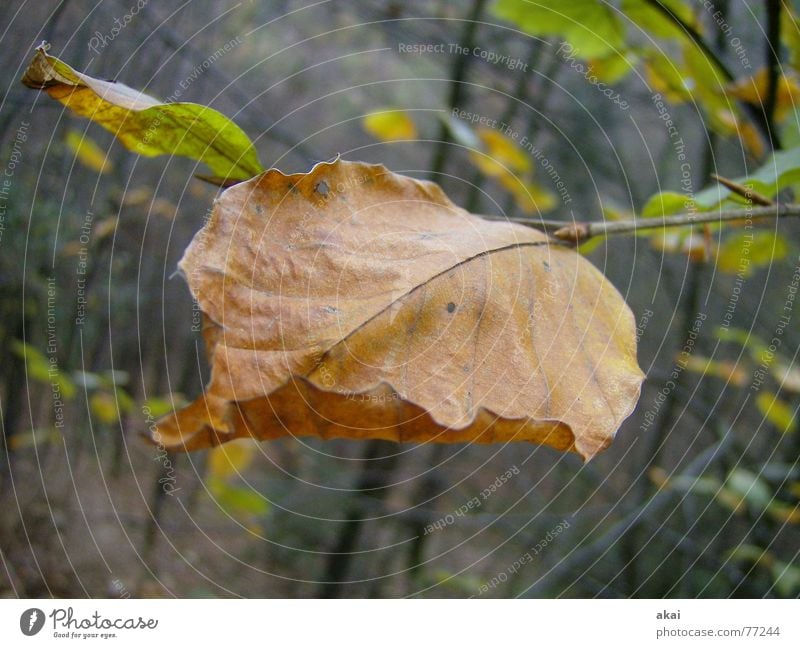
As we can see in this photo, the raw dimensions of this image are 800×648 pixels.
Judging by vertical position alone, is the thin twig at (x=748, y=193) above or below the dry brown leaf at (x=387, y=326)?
above

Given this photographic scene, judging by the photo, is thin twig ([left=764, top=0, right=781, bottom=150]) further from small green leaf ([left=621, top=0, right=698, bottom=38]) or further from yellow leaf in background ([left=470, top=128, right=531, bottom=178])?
yellow leaf in background ([left=470, top=128, right=531, bottom=178])

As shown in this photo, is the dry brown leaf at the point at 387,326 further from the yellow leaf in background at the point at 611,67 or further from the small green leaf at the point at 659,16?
the yellow leaf in background at the point at 611,67

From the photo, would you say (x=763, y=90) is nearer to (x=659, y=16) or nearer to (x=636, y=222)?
(x=659, y=16)

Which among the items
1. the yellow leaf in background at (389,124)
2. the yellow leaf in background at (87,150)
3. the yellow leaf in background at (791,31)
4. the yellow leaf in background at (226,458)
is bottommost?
the yellow leaf in background at (226,458)

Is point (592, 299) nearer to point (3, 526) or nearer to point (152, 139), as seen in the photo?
point (152, 139)

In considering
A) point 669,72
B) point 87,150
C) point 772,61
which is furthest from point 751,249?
point 87,150

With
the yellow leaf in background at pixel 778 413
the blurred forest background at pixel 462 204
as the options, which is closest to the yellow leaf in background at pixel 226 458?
the blurred forest background at pixel 462 204
